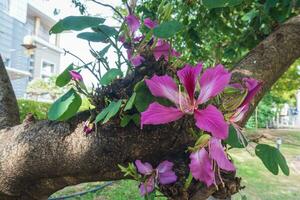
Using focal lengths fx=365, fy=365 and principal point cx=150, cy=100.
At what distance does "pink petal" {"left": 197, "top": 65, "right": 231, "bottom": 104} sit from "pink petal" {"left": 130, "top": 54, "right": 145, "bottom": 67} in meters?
0.23

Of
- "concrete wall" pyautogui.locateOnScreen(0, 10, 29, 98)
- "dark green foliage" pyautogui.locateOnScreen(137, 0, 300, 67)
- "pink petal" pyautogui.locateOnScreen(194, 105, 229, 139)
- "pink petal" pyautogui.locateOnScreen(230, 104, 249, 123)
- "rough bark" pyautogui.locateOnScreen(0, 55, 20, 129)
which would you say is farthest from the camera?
"concrete wall" pyautogui.locateOnScreen(0, 10, 29, 98)

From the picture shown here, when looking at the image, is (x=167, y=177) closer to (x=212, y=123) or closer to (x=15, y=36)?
(x=212, y=123)

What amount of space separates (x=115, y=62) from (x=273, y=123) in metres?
19.0

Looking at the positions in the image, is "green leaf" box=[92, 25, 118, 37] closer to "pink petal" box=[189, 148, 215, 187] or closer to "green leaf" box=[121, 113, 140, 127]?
"green leaf" box=[121, 113, 140, 127]

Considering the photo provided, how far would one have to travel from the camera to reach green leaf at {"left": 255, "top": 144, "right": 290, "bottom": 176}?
0.65 metres

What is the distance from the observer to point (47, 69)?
19500 mm

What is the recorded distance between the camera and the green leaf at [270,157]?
65 centimetres

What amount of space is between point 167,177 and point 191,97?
0.22m

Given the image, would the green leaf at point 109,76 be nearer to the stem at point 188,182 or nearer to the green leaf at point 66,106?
the green leaf at point 66,106

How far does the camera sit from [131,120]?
774mm

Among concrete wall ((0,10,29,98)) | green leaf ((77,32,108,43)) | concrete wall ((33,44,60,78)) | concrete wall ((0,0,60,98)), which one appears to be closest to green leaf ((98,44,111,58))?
green leaf ((77,32,108,43))

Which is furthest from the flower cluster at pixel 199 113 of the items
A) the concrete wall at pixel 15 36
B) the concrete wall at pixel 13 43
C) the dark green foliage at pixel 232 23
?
the concrete wall at pixel 13 43

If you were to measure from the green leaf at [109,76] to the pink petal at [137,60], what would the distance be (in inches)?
1.3

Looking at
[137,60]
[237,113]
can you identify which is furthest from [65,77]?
[237,113]
